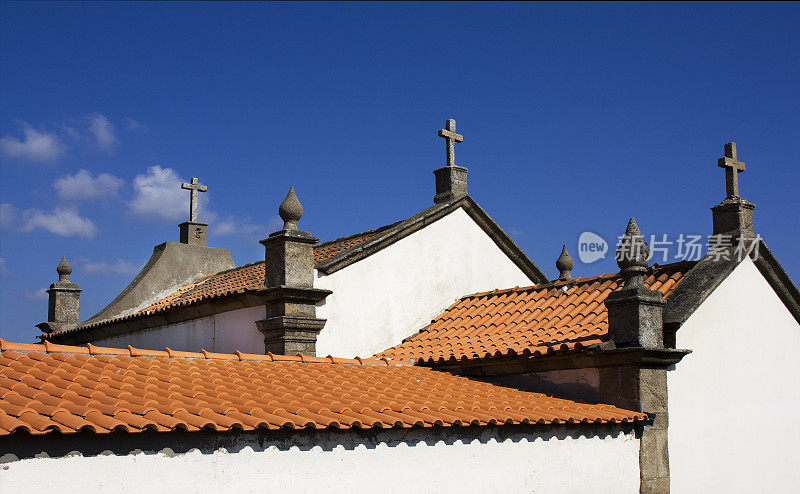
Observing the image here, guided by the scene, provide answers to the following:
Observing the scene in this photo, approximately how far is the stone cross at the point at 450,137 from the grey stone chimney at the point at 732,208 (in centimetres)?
493

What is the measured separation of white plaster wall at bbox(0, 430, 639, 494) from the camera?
6121 mm

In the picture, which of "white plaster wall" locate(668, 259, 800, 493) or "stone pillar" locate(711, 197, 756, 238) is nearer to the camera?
"white plaster wall" locate(668, 259, 800, 493)

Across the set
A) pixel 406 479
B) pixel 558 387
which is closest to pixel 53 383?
pixel 406 479

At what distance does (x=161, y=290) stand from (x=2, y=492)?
48.7ft

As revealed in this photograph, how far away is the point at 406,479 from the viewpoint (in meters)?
8.12

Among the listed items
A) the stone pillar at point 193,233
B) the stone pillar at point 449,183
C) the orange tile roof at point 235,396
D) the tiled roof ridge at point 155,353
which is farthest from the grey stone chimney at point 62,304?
the orange tile roof at point 235,396

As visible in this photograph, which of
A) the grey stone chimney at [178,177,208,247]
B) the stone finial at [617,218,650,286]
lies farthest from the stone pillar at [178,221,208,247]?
the stone finial at [617,218,650,286]

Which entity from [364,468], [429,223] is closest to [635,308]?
[364,468]

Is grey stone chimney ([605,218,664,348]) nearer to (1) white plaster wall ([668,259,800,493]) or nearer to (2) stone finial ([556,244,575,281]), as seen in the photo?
(1) white plaster wall ([668,259,800,493])

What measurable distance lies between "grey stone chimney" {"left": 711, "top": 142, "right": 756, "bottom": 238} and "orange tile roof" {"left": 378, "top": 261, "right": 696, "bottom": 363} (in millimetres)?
1035

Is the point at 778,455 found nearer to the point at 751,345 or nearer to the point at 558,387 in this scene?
the point at 751,345

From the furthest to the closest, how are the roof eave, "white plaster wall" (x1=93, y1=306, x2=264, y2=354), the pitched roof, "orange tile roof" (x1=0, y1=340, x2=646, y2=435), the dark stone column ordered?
1. the pitched roof
2. the roof eave
3. "white plaster wall" (x1=93, y1=306, x2=264, y2=354)
4. the dark stone column
5. "orange tile roof" (x1=0, y1=340, x2=646, y2=435)

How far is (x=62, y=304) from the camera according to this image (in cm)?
2012

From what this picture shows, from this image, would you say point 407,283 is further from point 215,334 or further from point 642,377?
point 642,377
